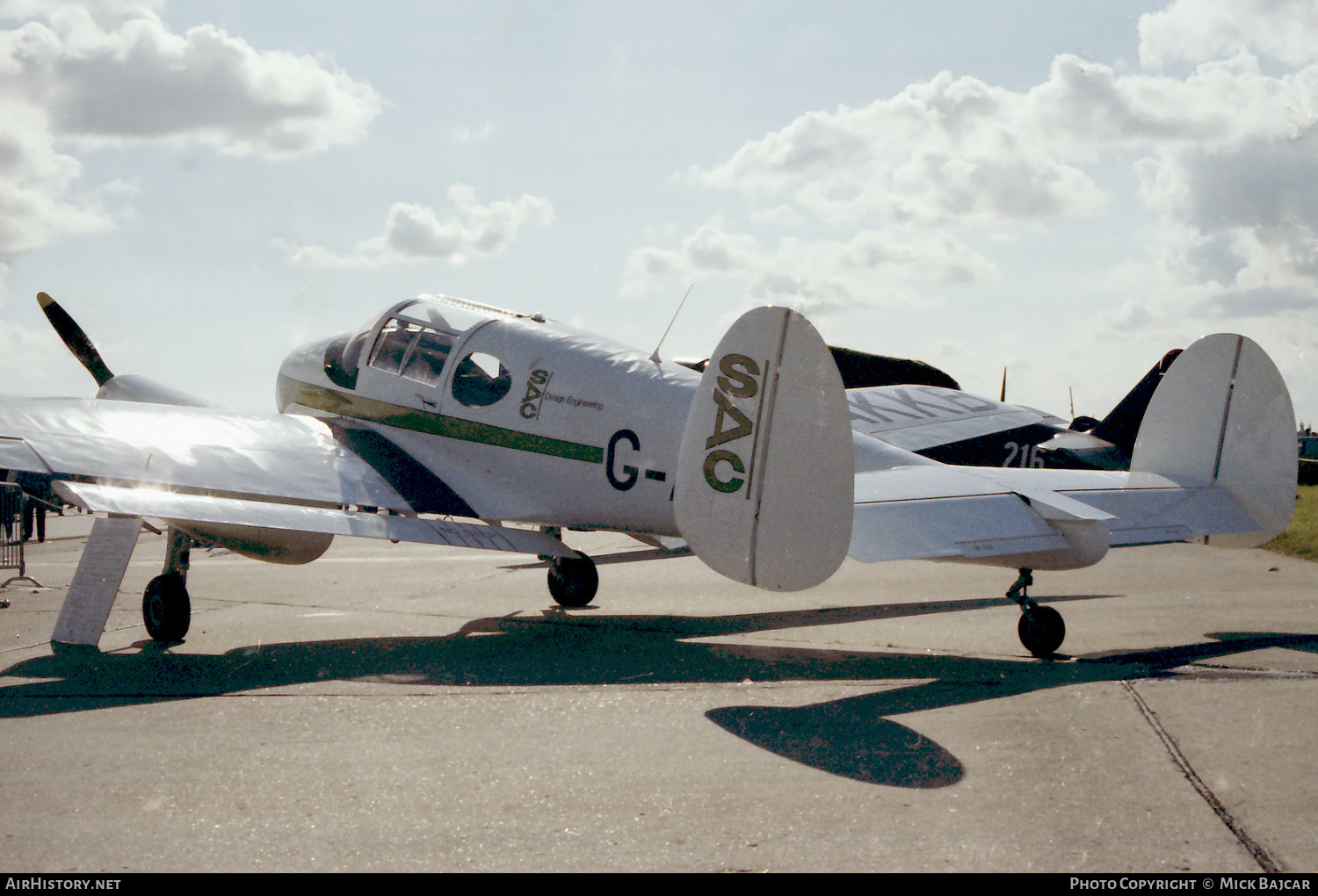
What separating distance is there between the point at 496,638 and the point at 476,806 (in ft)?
15.0

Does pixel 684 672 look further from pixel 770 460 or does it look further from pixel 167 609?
pixel 167 609

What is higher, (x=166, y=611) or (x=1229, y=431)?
(x=1229, y=431)

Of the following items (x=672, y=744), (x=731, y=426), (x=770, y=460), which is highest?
(x=731, y=426)

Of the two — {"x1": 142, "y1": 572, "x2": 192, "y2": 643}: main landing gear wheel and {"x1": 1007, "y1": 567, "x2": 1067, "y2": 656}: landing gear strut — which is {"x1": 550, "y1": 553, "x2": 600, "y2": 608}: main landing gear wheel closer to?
{"x1": 142, "y1": 572, "x2": 192, "y2": 643}: main landing gear wheel

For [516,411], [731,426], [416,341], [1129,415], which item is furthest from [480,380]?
[1129,415]

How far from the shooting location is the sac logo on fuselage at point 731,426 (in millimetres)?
5664

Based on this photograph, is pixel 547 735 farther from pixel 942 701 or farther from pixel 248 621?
pixel 248 621

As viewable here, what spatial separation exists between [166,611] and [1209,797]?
293 inches

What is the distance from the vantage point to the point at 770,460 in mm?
5594

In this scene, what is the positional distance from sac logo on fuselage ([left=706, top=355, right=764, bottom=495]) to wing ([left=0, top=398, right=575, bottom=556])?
9.19 ft

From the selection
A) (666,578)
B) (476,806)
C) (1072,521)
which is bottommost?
(666,578)

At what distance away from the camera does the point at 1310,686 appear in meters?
5.45
